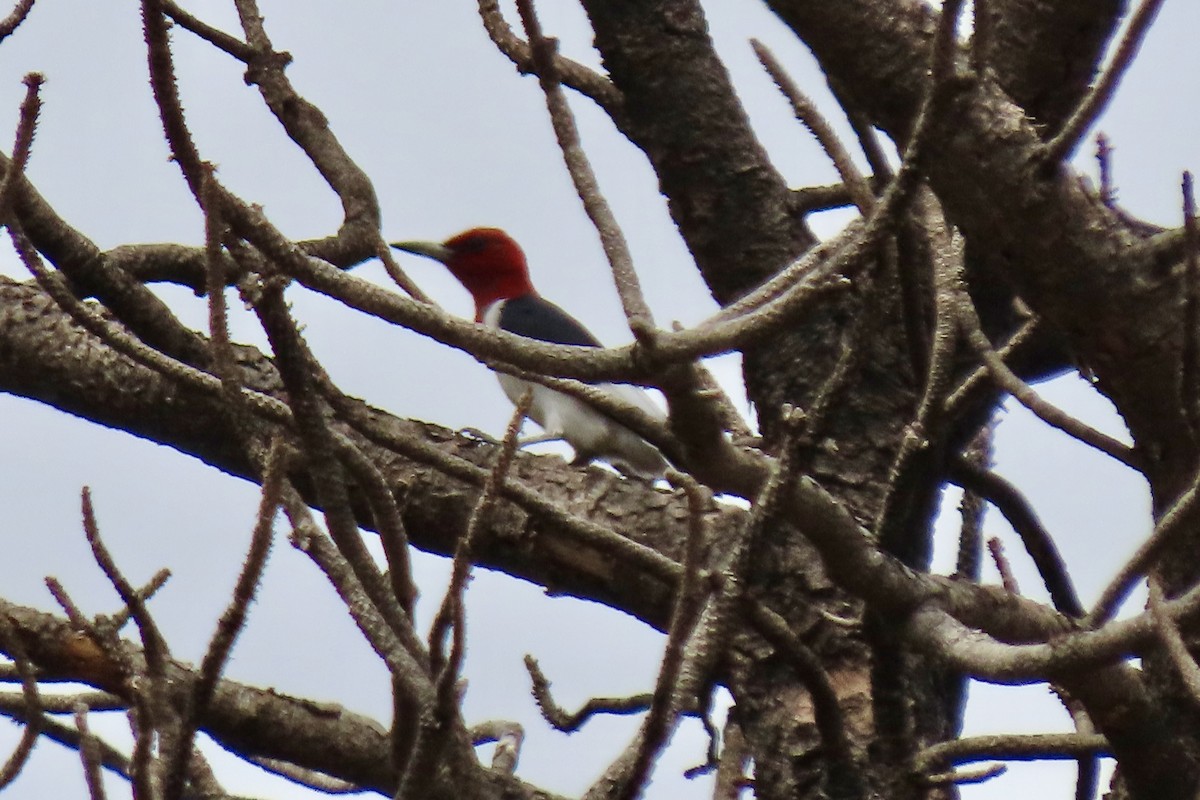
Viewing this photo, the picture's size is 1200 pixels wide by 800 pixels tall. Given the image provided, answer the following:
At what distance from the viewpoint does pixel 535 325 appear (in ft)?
23.6

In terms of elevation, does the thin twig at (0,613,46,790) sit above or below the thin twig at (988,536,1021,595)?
below

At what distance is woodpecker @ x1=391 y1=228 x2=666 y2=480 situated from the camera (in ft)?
19.2

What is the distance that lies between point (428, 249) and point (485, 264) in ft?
1.42

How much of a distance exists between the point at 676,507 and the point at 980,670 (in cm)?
159

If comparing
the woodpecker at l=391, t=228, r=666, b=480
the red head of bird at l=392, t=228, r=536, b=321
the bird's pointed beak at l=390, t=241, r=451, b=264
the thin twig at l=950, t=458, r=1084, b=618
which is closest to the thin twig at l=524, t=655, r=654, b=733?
the thin twig at l=950, t=458, r=1084, b=618

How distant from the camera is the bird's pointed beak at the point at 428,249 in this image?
7133 mm

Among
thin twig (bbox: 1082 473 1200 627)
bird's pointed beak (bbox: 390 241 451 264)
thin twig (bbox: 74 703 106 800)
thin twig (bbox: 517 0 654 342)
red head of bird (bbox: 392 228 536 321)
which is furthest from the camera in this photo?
red head of bird (bbox: 392 228 536 321)

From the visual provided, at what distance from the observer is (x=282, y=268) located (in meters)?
1.53

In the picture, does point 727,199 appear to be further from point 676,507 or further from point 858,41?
point 858,41

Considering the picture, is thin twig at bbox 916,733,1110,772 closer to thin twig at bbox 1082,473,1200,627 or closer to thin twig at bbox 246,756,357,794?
thin twig at bbox 1082,473,1200,627

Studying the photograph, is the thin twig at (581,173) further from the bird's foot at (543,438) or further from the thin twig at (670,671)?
the bird's foot at (543,438)

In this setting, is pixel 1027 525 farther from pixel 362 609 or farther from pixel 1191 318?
pixel 362 609

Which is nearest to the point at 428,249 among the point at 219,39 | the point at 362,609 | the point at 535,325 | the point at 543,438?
the point at 535,325

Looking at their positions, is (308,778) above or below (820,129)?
below
